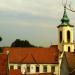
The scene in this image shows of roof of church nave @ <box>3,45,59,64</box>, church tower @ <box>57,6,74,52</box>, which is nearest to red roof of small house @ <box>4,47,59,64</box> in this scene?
roof of church nave @ <box>3,45,59,64</box>

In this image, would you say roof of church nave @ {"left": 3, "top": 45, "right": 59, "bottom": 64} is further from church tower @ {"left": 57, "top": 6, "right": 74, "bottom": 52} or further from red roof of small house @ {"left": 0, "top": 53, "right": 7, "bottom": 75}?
red roof of small house @ {"left": 0, "top": 53, "right": 7, "bottom": 75}

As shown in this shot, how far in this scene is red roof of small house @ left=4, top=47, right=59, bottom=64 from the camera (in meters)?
68.1

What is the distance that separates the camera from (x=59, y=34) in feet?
243

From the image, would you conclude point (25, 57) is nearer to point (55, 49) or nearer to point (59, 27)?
point (55, 49)

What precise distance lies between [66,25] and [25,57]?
37.9ft

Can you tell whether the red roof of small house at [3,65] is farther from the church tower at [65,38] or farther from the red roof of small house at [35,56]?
the church tower at [65,38]

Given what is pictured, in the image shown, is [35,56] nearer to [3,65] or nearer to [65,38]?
[65,38]

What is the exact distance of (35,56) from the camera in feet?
226

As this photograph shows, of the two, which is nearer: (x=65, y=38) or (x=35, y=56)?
(x=35, y=56)

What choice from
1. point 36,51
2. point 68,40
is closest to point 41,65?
point 36,51

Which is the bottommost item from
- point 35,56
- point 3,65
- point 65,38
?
point 35,56

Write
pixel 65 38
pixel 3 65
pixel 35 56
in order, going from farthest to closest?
pixel 65 38 → pixel 35 56 → pixel 3 65

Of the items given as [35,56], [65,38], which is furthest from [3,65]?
[65,38]

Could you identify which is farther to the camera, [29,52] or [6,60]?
[29,52]
